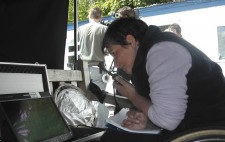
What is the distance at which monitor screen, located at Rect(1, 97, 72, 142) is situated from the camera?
1.47m

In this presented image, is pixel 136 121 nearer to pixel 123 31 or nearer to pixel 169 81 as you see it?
pixel 169 81

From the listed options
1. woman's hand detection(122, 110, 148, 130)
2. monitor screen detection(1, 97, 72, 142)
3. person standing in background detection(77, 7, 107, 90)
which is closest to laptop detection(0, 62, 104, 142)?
monitor screen detection(1, 97, 72, 142)

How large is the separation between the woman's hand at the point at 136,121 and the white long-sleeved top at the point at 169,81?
0.39 ft

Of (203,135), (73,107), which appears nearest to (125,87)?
(203,135)

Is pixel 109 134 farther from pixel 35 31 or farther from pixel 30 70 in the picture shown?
pixel 35 31

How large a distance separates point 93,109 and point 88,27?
73.6 inches

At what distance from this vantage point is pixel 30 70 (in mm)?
1805

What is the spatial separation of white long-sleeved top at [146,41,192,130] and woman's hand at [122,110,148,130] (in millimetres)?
120

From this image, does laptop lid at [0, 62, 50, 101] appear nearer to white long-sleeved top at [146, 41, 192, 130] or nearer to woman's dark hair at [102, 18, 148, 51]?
woman's dark hair at [102, 18, 148, 51]

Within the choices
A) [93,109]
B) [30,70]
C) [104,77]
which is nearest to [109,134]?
[30,70]

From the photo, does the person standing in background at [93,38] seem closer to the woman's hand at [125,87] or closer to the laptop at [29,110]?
the laptop at [29,110]

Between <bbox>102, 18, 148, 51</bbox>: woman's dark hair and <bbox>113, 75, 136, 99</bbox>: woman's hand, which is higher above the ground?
<bbox>102, 18, 148, 51</bbox>: woman's dark hair

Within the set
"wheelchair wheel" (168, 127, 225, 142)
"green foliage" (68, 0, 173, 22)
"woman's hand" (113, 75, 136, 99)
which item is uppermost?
"woman's hand" (113, 75, 136, 99)

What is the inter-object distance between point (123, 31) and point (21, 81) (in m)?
0.60
